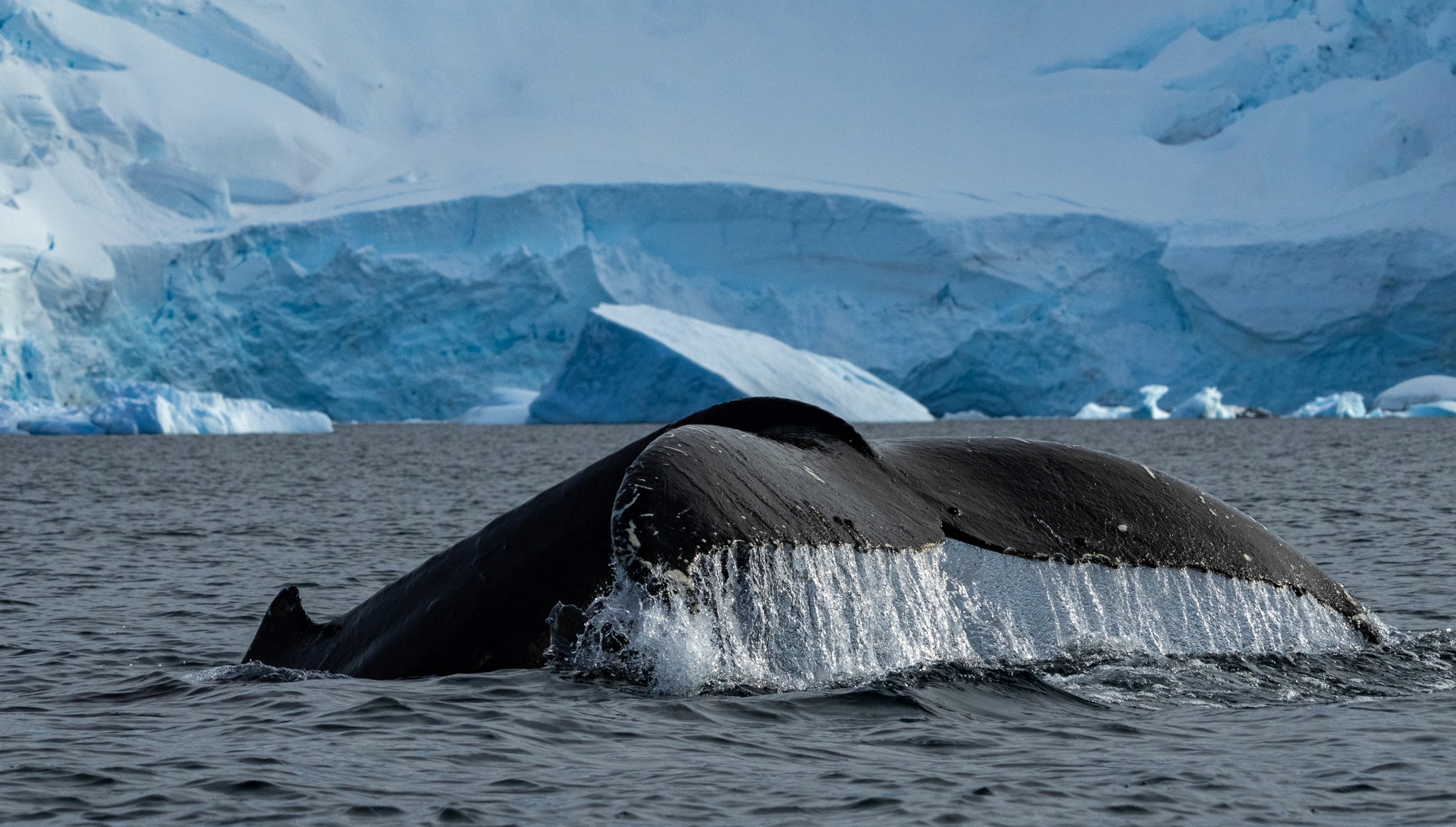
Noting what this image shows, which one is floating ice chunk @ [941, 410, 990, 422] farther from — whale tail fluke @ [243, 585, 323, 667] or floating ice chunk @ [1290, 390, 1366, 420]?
whale tail fluke @ [243, 585, 323, 667]

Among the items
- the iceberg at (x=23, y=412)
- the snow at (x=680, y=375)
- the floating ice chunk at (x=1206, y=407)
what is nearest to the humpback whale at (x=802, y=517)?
the snow at (x=680, y=375)

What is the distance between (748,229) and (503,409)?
34.5 ft

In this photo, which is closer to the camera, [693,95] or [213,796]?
[213,796]

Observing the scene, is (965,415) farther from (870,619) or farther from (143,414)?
(870,619)

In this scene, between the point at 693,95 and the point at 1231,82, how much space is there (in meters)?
25.1

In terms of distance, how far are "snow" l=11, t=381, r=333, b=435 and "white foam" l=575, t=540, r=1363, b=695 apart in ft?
124

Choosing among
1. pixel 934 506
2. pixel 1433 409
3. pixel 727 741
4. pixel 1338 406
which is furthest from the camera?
pixel 1338 406

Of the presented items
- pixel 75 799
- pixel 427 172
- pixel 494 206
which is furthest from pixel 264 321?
pixel 75 799

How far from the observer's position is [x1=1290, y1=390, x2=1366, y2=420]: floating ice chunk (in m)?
46.0

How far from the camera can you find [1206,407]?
46.6m

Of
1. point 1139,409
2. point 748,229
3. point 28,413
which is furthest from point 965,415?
point 28,413

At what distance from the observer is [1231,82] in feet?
194

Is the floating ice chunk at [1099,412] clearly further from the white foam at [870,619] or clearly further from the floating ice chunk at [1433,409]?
the white foam at [870,619]

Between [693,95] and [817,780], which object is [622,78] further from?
[817,780]
